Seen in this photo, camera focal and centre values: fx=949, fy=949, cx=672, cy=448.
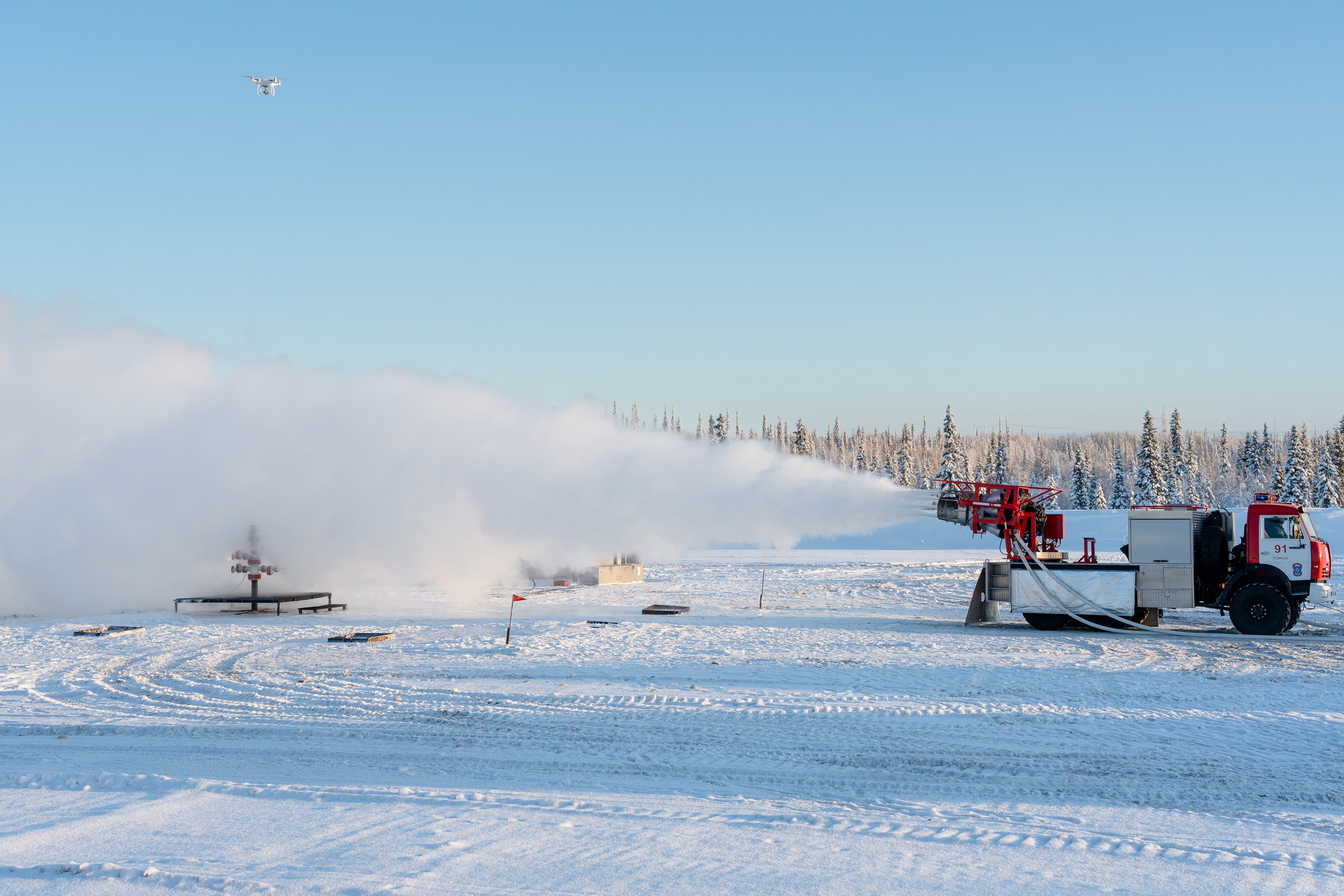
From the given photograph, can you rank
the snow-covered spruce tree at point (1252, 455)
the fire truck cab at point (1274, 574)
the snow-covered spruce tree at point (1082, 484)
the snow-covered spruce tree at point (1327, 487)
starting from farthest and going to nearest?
the snow-covered spruce tree at point (1252, 455) → the snow-covered spruce tree at point (1082, 484) → the snow-covered spruce tree at point (1327, 487) → the fire truck cab at point (1274, 574)

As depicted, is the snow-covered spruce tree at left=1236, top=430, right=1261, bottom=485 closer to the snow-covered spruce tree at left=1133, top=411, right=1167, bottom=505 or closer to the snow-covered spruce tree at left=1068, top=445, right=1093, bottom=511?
the snow-covered spruce tree at left=1068, top=445, right=1093, bottom=511

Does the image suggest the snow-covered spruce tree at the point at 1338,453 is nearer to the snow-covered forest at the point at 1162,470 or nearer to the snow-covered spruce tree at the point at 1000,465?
the snow-covered forest at the point at 1162,470

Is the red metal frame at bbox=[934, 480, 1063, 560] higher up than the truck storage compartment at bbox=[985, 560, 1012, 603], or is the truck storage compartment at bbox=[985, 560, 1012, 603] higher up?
the red metal frame at bbox=[934, 480, 1063, 560]

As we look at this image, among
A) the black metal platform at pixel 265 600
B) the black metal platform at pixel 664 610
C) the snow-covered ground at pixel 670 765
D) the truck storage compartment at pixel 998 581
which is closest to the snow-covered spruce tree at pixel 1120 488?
the truck storage compartment at pixel 998 581

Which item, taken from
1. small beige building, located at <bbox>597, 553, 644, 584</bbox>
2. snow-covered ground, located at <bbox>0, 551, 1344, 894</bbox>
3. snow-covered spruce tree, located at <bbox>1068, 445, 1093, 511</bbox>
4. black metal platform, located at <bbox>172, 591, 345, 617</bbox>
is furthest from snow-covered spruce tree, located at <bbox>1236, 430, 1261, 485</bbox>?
black metal platform, located at <bbox>172, 591, 345, 617</bbox>

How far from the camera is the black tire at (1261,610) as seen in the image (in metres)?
19.1

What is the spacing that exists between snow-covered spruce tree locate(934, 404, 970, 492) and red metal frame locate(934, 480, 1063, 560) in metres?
58.0

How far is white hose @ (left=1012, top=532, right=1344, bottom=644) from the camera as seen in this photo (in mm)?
19344

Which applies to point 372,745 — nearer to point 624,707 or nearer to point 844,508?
point 624,707

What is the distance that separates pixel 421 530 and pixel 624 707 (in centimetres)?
1559

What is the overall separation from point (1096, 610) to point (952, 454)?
61.7 metres

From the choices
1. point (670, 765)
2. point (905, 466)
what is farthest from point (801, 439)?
point (670, 765)

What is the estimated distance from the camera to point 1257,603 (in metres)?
19.3

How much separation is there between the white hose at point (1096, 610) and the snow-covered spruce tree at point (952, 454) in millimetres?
58688
